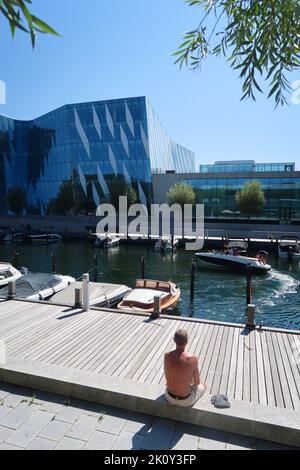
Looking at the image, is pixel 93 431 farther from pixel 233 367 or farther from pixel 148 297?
pixel 148 297

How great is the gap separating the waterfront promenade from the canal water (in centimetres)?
828

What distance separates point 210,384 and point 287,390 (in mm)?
1541

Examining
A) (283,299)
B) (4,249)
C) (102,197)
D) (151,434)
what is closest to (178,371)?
(151,434)

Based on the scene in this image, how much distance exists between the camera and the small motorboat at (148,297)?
15727 mm

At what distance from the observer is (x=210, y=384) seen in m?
7.21

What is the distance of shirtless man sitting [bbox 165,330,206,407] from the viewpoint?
18.1 feet

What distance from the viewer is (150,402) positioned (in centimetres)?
593

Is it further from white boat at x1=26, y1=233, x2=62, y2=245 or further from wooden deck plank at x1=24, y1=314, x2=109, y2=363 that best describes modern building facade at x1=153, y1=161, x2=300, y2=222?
wooden deck plank at x1=24, y1=314, x2=109, y2=363

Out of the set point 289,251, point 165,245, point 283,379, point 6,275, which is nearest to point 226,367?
point 283,379

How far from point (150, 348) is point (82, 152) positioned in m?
65.9

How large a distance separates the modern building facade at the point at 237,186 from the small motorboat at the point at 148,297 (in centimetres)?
4068

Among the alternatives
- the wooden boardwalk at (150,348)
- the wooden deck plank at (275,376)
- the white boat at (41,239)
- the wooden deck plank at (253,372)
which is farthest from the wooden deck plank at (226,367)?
the white boat at (41,239)

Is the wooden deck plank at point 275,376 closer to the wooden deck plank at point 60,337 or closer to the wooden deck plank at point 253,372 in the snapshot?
the wooden deck plank at point 253,372

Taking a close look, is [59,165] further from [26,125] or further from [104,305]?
[104,305]
